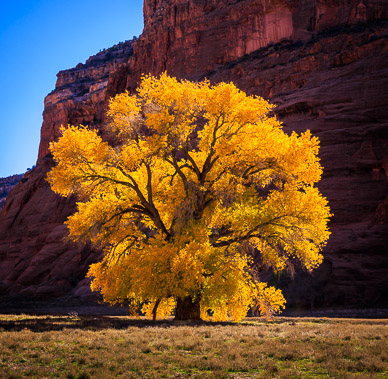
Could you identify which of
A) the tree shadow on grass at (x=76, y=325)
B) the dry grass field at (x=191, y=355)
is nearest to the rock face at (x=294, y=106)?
the tree shadow on grass at (x=76, y=325)

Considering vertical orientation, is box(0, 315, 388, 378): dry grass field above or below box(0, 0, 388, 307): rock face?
below

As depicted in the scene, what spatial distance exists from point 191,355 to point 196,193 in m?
10.2

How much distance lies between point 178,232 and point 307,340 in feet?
27.0

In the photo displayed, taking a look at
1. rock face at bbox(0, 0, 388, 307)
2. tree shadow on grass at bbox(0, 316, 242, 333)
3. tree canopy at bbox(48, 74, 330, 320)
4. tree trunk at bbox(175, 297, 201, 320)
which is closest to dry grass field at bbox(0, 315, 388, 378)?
tree shadow on grass at bbox(0, 316, 242, 333)

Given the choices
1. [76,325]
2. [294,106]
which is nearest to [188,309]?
[76,325]

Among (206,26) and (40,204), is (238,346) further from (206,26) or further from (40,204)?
(206,26)

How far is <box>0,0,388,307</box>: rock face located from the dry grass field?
88.6 feet

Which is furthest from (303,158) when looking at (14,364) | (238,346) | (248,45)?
(248,45)

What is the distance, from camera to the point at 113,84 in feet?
352

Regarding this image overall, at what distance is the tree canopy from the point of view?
60.7ft

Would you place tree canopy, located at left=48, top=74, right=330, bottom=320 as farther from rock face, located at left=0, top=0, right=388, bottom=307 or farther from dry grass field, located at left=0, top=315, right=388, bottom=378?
rock face, located at left=0, top=0, right=388, bottom=307

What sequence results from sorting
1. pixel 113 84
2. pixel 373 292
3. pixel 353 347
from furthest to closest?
pixel 113 84, pixel 373 292, pixel 353 347

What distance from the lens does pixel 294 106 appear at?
59.1 meters

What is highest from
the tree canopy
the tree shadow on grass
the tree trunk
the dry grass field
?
the tree canopy
